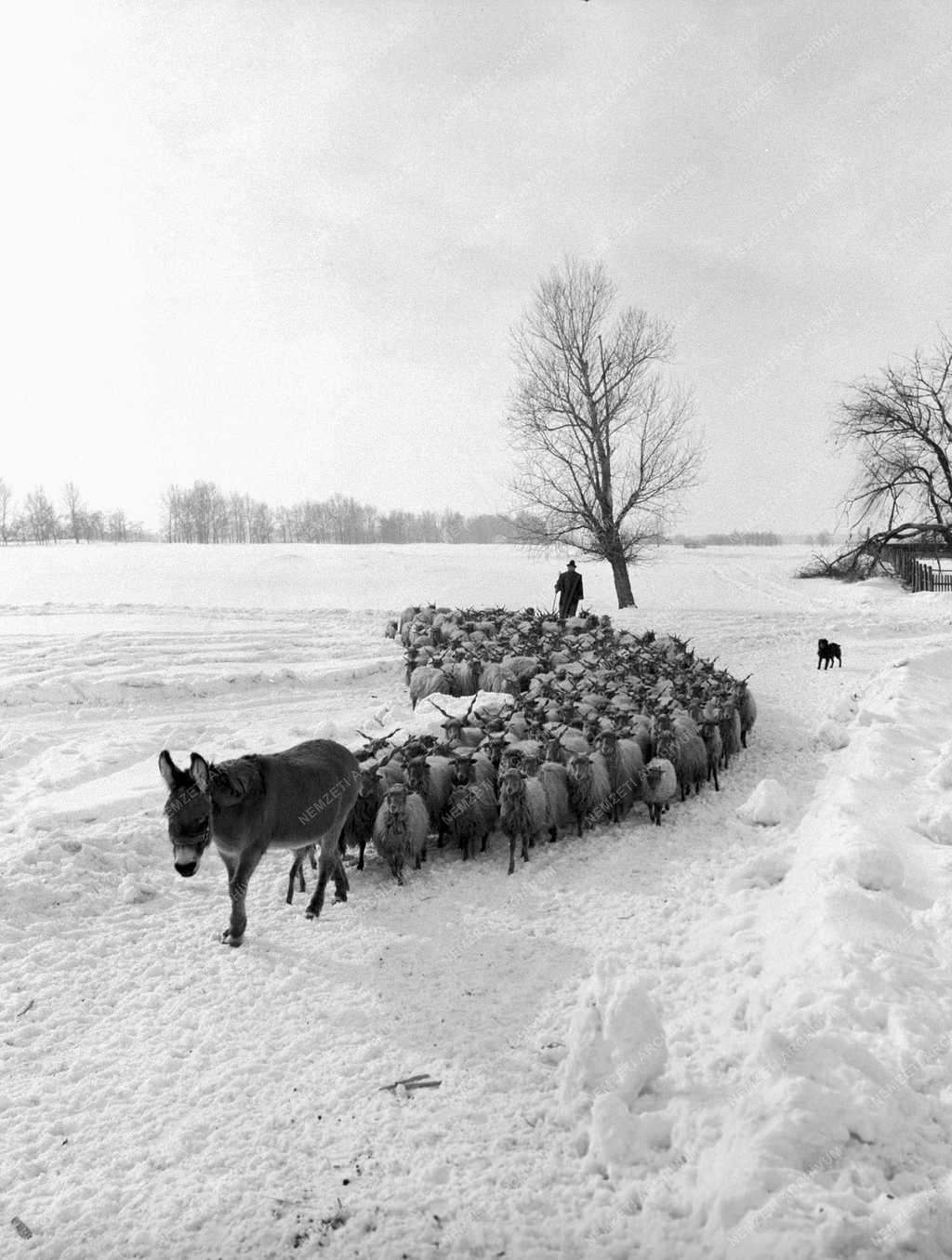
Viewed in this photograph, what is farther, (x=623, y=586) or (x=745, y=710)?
(x=623, y=586)

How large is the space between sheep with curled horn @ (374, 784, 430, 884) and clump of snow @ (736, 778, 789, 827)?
2.93 m

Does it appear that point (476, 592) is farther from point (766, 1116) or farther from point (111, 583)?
point (766, 1116)

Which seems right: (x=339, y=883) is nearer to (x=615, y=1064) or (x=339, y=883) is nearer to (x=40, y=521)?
(x=615, y=1064)

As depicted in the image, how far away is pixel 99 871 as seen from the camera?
5496 millimetres

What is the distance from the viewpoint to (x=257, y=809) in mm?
4332

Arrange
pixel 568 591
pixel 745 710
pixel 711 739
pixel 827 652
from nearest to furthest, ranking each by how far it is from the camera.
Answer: pixel 711 739
pixel 745 710
pixel 827 652
pixel 568 591

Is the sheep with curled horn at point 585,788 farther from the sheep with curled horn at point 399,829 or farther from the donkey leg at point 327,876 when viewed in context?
the donkey leg at point 327,876

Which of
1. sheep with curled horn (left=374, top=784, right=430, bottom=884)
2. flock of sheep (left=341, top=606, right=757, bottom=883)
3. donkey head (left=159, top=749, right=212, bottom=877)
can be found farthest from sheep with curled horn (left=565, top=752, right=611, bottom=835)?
donkey head (left=159, top=749, right=212, bottom=877)

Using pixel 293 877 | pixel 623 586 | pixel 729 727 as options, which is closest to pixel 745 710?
pixel 729 727

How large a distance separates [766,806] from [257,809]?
4.43 meters

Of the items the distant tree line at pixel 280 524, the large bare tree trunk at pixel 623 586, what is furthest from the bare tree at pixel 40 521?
the large bare tree trunk at pixel 623 586

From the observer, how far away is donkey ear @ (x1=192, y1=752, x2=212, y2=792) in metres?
3.85

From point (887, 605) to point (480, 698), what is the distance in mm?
17025

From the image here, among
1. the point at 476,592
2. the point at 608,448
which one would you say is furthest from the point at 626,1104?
the point at 476,592
